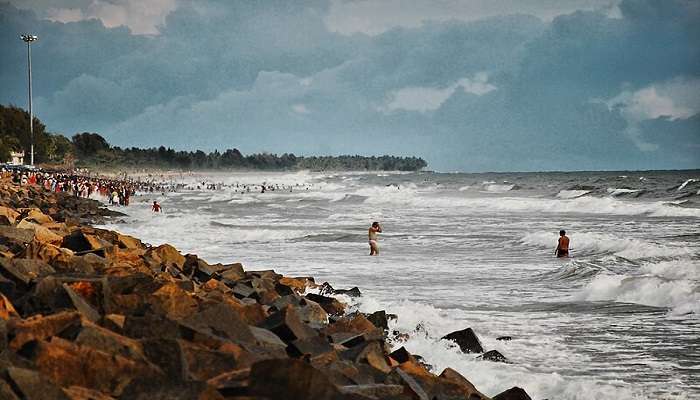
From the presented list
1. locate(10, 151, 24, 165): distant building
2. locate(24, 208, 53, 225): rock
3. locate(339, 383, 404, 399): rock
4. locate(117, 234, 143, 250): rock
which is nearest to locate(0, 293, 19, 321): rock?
Answer: locate(339, 383, 404, 399): rock

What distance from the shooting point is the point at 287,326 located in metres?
5.55

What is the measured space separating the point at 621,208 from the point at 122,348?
4002 cm

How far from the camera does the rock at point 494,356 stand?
7.75 meters

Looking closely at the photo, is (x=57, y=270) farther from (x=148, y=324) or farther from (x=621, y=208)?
(x=621, y=208)

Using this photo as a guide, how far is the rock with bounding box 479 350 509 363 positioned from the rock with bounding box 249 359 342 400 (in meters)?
4.48

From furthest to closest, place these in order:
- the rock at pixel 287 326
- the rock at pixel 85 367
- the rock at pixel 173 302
A: 1. the rock at pixel 173 302
2. the rock at pixel 287 326
3. the rock at pixel 85 367

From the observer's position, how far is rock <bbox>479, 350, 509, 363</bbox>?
7748mm

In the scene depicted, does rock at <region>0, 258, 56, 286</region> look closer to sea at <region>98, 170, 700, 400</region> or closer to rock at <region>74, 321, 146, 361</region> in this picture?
rock at <region>74, 321, 146, 361</region>

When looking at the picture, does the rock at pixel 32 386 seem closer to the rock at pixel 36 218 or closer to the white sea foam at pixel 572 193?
the rock at pixel 36 218

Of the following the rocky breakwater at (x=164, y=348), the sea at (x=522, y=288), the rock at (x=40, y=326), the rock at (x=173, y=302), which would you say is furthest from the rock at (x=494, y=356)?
the rock at (x=40, y=326)

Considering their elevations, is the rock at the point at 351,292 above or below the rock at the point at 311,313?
below

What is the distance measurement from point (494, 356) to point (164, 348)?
15.0 feet

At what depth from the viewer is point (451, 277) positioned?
47.3 feet

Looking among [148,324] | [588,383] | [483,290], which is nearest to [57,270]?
[148,324]
